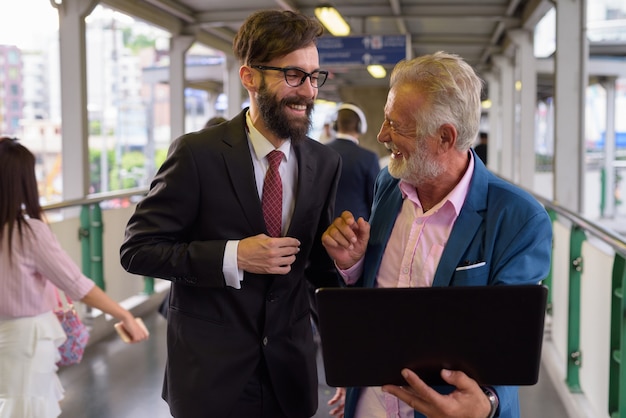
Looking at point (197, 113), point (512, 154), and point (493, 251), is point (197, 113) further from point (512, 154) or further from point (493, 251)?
point (493, 251)

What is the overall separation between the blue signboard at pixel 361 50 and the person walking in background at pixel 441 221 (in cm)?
913

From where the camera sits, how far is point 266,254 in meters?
1.82

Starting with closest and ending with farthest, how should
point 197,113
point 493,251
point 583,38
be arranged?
point 493,251 → point 583,38 → point 197,113

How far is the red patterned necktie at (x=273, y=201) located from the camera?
2.04 m

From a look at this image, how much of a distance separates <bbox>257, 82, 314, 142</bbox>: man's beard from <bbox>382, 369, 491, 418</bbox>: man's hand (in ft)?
2.56

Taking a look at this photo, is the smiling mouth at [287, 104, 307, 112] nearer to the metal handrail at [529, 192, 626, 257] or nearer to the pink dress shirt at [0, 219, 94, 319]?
the pink dress shirt at [0, 219, 94, 319]

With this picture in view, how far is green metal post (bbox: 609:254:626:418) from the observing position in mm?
3033

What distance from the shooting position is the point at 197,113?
26.1m

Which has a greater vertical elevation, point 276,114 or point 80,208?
point 276,114

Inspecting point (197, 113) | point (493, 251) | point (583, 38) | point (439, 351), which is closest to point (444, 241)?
point (493, 251)

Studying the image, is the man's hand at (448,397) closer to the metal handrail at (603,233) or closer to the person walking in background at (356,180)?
the metal handrail at (603,233)

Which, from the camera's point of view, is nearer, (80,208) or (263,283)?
(263,283)

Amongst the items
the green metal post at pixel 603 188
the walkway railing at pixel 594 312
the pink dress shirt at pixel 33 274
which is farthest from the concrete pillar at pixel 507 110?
the pink dress shirt at pixel 33 274

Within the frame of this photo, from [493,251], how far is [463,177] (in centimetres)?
20
